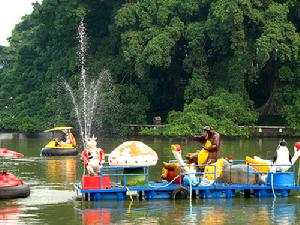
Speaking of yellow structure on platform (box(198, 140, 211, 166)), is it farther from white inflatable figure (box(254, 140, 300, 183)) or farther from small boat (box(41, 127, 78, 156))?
small boat (box(41, 127, 78, 156))

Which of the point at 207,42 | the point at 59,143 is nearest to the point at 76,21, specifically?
the point at 207,42

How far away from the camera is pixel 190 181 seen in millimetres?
21375

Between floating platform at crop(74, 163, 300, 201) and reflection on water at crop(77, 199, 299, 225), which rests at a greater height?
floating platform at crop(74, 163, 300, 201)

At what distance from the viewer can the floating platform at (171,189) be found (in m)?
21.2

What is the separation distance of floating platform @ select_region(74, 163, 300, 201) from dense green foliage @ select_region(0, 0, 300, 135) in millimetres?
26275

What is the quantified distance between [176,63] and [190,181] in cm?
3554

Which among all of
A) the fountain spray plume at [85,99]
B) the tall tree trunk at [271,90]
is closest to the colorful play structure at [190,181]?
the tall tree trunk at [271,90]

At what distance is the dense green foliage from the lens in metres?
49.3

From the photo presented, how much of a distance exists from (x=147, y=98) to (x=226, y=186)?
34.8m

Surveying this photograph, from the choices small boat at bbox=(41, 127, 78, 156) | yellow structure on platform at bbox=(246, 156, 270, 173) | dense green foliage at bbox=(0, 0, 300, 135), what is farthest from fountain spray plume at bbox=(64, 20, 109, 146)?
yellow structure on platform at bbox=(246, 156, 270, 173)

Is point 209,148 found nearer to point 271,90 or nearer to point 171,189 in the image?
point 171,189

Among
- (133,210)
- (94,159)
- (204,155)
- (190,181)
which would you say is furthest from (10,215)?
(204,155)

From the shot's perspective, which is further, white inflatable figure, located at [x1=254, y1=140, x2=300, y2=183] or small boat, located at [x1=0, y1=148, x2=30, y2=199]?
white inflatable figure, located at [x1=254, y1=140, x2=300, y2=183]

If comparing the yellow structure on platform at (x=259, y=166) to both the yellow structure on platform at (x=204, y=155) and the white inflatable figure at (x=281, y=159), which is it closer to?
the white inflatable figure at (x=281, y=159)
